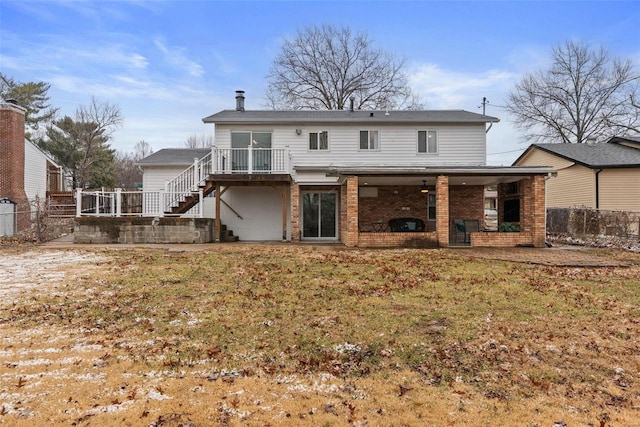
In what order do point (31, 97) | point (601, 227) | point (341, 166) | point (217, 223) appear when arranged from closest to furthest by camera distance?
1. point (217, 223)
2. point (601, 227)
3. point (341, 166)
4. point (31, 97)

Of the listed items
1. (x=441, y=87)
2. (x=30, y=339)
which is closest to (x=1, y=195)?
(x=30, y=339)

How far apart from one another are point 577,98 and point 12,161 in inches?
1553

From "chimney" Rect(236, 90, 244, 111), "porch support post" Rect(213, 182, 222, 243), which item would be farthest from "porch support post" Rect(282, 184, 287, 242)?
"chimney" Rect(236, 90, 244, 111)

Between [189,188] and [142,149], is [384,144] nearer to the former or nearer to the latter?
[189,188]

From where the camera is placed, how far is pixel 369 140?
54.0 feet

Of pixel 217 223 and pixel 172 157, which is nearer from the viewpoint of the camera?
pixel 217 223

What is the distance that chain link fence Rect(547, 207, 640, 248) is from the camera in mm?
14788

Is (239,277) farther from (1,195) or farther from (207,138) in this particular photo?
(207,138)

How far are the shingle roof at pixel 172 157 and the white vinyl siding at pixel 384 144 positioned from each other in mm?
2757

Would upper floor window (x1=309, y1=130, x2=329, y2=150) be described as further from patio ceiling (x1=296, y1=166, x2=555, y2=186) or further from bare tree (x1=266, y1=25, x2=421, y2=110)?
bare tree (x1=266, y1=25, x2=421, y2=110)

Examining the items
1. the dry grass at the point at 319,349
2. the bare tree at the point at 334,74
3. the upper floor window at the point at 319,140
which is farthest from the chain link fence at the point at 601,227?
the bare tree at the point at 334,74

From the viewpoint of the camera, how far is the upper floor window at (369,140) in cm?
1644

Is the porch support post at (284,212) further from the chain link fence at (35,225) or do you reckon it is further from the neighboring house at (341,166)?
the chain link fence at (35,225)

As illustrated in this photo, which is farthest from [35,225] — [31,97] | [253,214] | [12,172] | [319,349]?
[31,97]
